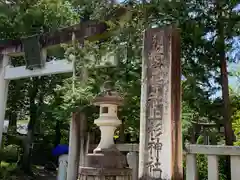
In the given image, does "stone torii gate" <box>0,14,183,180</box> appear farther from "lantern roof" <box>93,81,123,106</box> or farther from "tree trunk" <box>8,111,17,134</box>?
"tree trunk" <box>8,111,17,134</box>

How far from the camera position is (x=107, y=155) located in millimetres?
4633

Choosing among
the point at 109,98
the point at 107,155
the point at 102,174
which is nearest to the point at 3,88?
the point at 109,98

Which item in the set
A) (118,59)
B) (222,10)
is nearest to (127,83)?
(118,59)

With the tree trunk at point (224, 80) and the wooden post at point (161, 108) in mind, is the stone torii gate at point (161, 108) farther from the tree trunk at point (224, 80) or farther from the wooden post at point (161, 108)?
the tree trunk at point (224, 80)

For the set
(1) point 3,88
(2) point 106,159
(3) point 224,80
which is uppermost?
(1) point 3,88

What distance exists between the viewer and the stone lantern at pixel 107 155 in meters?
4.50

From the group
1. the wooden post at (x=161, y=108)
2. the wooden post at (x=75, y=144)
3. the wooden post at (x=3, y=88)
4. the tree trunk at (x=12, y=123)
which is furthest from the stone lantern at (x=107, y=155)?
the tree trunk at (x=12, y=123)

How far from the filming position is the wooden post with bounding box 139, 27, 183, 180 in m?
4.15

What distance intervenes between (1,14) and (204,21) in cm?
700

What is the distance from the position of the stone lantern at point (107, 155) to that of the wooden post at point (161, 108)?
447 mm

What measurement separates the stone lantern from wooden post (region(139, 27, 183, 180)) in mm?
447

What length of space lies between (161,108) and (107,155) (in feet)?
3.70

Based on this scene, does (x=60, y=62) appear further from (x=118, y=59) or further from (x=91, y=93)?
(x=118, y=59)

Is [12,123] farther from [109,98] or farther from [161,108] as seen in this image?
[161,108]
